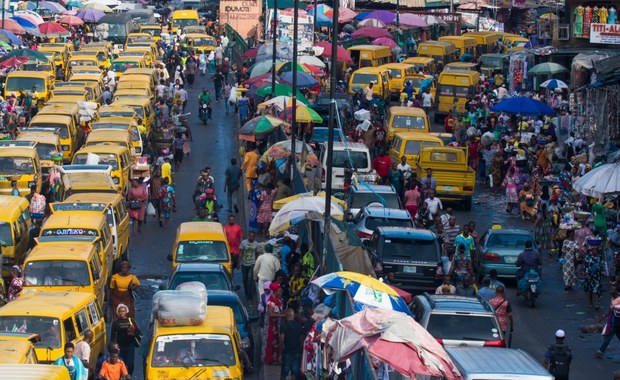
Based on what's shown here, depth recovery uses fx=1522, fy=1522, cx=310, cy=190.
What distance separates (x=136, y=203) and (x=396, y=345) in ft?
58.8

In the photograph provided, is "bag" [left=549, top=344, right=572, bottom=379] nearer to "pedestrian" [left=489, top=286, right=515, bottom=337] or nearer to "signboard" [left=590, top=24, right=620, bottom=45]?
"pedestrian" [left=489, top=286, right=515, bottom=337]

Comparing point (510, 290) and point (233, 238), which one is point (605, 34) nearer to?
point (510, 290)

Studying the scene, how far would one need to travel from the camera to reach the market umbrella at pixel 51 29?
68688 mm

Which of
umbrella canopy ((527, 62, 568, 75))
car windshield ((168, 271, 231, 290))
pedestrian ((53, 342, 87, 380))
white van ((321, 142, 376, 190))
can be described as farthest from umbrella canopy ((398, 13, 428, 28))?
pedestrian ((53, 342, 87, 380))

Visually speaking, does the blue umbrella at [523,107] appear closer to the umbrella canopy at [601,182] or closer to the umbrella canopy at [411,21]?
the umbrella canopy at [601,182]

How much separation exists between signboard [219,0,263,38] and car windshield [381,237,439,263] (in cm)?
5189

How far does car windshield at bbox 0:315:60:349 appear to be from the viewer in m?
20.0

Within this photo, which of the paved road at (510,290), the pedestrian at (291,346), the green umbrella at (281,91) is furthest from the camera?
the green umbrella at (281,91)

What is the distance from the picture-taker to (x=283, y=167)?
36.5 meters

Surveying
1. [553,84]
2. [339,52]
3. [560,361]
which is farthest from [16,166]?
[339,52]

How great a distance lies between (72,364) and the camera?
61.7ft

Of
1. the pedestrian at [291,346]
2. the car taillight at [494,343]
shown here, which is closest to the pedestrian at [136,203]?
the pedestrian at [291,346]

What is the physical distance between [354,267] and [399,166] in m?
13.3

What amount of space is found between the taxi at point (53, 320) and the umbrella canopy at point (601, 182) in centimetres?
1052
